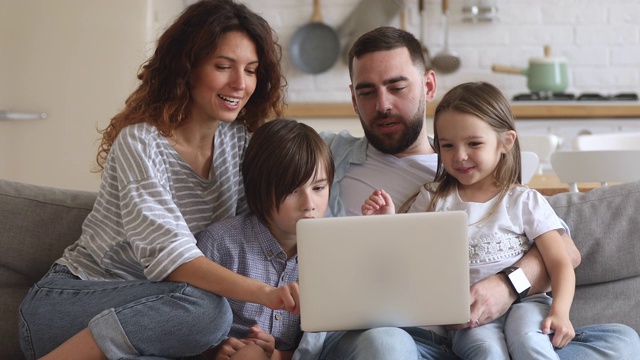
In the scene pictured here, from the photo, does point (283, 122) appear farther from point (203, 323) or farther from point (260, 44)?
point (203, 323)

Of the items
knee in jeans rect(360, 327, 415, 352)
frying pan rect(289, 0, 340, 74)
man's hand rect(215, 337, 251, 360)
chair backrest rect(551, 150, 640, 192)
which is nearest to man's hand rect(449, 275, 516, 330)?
knee in jeans rect(360, 327, 415, 352)

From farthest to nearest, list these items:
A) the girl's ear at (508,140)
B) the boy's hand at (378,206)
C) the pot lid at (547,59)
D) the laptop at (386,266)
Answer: the pot lid at (547,59), the girl's ear at (508,140), the boy's hand at (378,206), the laptop at (386,266)

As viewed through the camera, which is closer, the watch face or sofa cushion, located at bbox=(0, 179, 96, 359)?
the watch face

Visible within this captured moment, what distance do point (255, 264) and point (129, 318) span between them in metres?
0.27

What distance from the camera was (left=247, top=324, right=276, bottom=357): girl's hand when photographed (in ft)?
5.55

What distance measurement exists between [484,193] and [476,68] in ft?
8.96

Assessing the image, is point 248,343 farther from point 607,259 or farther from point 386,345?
point 607,259

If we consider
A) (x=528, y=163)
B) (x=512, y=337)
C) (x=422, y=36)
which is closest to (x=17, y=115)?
(x=422, y=36)

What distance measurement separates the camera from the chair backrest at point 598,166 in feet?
8.57

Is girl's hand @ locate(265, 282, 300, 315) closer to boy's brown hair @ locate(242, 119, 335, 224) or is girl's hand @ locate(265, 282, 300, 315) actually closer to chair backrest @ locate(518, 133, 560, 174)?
boy's brown hair @ locate(242, 119, 335, 224)

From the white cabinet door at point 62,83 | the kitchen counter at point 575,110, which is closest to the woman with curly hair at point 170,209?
the white cabinet door at point 62,83

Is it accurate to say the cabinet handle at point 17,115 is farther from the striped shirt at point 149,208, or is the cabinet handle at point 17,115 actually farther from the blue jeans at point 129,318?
the blue jeans at point 129,318

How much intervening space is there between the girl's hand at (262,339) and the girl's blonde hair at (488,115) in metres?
0.41

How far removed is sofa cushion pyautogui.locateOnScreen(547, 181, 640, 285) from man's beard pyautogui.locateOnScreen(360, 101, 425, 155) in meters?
0.34
